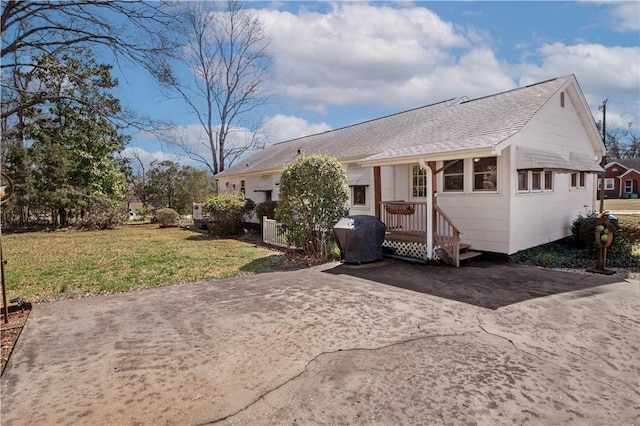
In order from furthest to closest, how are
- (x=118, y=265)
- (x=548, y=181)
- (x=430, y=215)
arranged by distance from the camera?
1. (x=548, y=181)
2. (x=118, y=265)
3. (x=430, y=215)

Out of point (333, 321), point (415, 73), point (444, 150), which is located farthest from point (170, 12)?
point (415, 73)

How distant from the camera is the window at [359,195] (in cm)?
1288

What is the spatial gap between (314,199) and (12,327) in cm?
638

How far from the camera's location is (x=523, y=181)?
8.88 meters

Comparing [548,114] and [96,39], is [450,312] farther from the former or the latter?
[96,39]

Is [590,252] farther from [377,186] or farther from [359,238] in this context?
[359,238]

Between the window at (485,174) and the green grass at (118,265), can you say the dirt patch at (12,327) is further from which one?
the window at (485,174)

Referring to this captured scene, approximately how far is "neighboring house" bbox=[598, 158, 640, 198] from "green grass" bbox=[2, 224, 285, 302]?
158ft

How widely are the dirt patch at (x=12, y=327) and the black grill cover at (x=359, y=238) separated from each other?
608cm

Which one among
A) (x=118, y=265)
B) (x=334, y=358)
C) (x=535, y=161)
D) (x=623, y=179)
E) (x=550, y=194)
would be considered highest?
(x=623, y=179)

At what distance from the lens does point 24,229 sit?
19.8 metres

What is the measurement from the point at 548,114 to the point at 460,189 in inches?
128

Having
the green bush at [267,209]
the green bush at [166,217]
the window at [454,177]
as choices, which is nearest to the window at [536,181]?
the window at [454,177]

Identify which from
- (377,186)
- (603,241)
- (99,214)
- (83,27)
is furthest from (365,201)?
(99,214)
